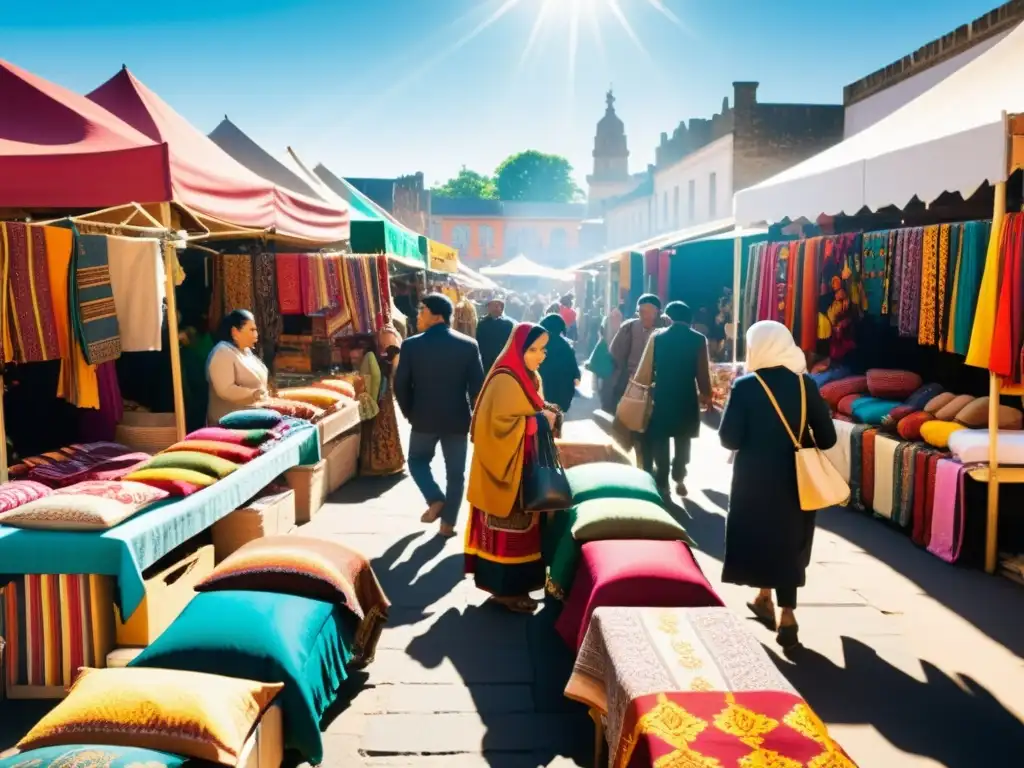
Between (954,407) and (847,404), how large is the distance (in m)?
1.40

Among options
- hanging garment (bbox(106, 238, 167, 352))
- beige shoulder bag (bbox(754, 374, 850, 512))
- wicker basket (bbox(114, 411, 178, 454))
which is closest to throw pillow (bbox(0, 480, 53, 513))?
hanging garment (bbox(106, 238, 167, 352))

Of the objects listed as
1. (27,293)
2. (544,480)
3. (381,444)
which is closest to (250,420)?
(27,293)

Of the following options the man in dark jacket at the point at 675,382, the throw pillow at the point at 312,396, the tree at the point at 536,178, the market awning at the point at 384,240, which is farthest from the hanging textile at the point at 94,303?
the tree at the point at 536,178

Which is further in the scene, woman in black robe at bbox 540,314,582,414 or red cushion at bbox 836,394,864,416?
woman in black robe at bbox 540,314,582,414

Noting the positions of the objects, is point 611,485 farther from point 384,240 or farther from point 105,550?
point 384,240

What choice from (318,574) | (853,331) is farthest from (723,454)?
(318,574)

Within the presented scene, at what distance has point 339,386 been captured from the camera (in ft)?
25.6

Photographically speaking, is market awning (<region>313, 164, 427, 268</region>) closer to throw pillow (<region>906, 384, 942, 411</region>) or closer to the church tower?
throw pillow (<region>906, 384, 942, 411</region>)

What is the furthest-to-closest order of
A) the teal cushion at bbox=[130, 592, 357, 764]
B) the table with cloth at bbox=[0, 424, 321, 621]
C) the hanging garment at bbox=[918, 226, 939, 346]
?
the hanging garment at bbox=[918, 226, 939, 346]
the table with cloth at bbox=[0, 424, 321, 621]
the teal cushion at bbox=[130, 592, 357, 764]

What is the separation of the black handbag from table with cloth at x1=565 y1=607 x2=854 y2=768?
1.42 m

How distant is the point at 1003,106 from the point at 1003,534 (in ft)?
8.89

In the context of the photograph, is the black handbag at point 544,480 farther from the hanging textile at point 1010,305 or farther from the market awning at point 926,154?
the market awning at point 926,154

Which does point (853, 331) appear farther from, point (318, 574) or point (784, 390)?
point (318, 574)

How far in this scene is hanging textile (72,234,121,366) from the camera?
5.17m
